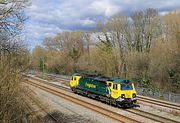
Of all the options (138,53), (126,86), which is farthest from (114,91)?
(138,53)

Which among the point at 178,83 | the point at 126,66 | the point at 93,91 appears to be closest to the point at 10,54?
the point at 93,91

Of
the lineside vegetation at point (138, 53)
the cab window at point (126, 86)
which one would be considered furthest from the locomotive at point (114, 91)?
the lineside vegetation at point (138, 53)

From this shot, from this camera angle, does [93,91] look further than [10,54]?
Yes

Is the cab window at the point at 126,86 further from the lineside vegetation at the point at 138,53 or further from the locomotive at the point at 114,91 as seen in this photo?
the lineside vegetation at the point at 138,53

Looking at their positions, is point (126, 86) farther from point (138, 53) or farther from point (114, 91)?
point (138, 53)

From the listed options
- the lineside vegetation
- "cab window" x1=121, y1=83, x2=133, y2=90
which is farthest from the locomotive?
the lineside vegetation

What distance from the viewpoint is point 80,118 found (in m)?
21.6

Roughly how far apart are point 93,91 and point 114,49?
90.3 ft

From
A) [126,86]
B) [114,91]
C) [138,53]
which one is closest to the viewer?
[114,91]

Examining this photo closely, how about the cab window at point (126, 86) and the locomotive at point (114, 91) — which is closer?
the locomotive at point (114, 91)

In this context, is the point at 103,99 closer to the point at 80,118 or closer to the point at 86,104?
the point at 86,104

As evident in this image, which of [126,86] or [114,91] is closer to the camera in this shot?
[114,91]

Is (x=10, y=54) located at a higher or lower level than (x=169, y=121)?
higher

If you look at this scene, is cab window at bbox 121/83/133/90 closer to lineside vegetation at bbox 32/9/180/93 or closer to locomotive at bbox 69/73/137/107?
locomotive at bbox 69/73/137/107
